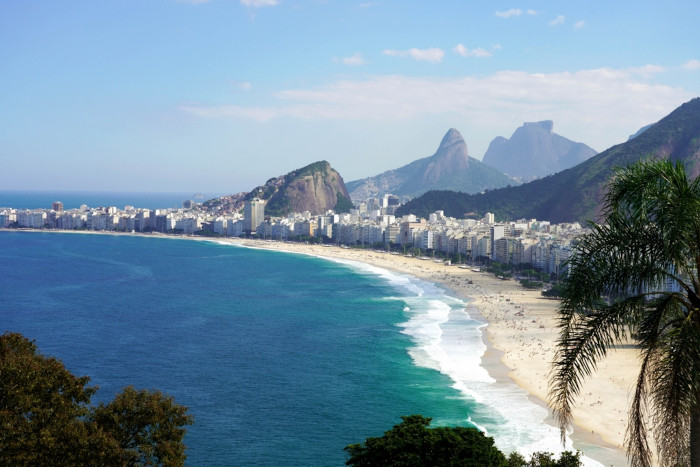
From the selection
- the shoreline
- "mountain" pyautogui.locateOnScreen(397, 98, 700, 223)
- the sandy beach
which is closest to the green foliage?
"mountain" pyautogui.locateOnScreen(397, 98, 700, 223)

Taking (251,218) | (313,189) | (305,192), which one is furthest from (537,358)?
(313,189)

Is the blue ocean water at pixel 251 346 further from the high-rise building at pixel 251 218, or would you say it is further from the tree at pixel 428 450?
the high-rise building at pixel 251 218

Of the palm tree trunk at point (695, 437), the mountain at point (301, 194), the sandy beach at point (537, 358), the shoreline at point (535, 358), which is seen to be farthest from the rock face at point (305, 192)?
the palm tree trunk at point (695, 437)

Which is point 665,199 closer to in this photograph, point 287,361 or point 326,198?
point 287,361

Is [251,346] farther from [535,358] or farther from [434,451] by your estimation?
[434,451]

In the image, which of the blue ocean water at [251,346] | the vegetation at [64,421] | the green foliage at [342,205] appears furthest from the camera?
the green foliage at [342,205]

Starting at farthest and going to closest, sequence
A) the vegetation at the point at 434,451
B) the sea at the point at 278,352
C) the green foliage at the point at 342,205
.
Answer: the green foliage at the point at 342,205 < the sea at the point at 278,352 < the vegetation at the point at 434,451
